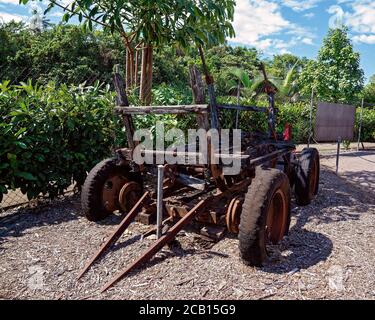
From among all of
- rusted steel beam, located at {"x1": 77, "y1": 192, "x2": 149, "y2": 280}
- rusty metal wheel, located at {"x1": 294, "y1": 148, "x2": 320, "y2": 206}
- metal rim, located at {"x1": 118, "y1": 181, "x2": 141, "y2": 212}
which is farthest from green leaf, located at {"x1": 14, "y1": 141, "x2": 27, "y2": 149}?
rusty metal wheel, located at {"x1": 294, "y1": 148, "x2": 320, "y2": 206}

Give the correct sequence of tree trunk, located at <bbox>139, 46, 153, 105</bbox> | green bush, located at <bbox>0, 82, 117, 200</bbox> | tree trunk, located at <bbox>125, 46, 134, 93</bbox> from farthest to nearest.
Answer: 1. tree trunk, located at <bbox>125, 46, 134, 93</bbox>
2. tree trunk, located at <bbox>139, 46, 153, 105</bbox>
3. green bush, located at <bbox>0, 82, 117, 200</bbox>

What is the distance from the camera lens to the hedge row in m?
4.27

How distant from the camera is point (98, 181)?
13.0 ft

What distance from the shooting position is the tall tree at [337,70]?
1608 cm

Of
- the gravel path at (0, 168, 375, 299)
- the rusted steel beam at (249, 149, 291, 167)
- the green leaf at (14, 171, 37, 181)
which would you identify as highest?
the rusted steel beam at (249, 149, 291, 167)

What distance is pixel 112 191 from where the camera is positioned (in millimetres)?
4164

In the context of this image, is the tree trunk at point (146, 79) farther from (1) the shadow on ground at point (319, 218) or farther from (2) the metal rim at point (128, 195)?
(1) the shadow on ground at point (319, 218)

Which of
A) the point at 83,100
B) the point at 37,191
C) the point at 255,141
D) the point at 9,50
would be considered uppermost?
the point at 9,50

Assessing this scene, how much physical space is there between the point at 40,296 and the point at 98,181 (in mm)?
1526

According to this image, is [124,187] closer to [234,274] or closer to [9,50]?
[234,274]

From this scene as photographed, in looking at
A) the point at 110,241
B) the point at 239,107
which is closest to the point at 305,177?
the point at 239,107

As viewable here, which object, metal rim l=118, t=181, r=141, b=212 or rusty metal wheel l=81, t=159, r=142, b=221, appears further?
metal rim l=118, t=181, r=141, b=212

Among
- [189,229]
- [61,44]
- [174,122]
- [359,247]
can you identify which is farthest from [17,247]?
[61,44]

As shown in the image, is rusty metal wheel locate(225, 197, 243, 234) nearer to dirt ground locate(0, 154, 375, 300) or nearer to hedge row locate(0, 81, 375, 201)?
Result: dirt ground locate(0, 154, 375, 300)
